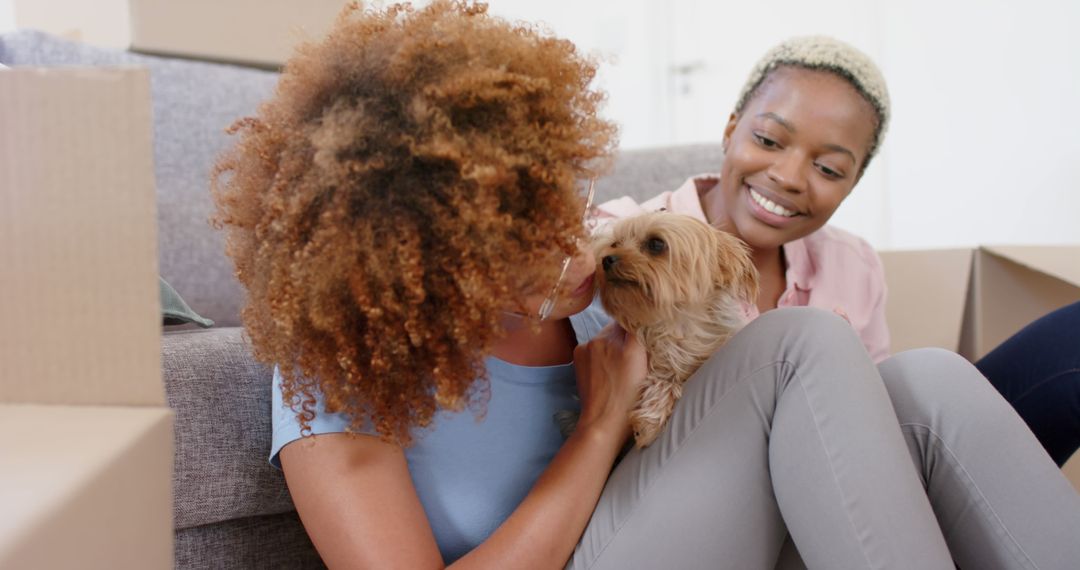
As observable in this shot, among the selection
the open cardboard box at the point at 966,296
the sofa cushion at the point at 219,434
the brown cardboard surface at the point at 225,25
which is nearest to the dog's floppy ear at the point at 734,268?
the sofa cushion at the point at 219,434

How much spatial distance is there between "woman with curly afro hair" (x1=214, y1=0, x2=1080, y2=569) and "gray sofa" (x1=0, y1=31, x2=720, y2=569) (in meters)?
0.13

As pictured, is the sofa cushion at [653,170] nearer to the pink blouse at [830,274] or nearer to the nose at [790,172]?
the pink blouse at [830,274]

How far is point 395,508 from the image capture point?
2.97 ft

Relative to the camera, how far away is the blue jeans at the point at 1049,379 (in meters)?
1.28

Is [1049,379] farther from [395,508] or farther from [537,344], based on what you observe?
[395,508]

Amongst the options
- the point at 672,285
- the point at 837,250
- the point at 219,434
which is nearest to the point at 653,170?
the point at 837,250

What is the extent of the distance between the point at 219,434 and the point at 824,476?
72cm

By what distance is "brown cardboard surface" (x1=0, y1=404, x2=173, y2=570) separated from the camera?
491mm

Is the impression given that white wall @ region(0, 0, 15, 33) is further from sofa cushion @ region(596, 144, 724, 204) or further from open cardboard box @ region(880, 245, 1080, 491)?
open cardboard box @ region(880, 245, 1080, 491)

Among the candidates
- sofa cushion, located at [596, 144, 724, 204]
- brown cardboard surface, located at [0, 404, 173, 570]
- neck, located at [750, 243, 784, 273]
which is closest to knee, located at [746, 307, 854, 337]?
neck, located at [750, 243, 784, 273]

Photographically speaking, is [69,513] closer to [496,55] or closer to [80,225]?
[80,225]

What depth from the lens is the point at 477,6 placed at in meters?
0.90

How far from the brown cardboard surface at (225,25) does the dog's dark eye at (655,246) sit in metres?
0.97

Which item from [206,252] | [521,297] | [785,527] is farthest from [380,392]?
[206,252]
